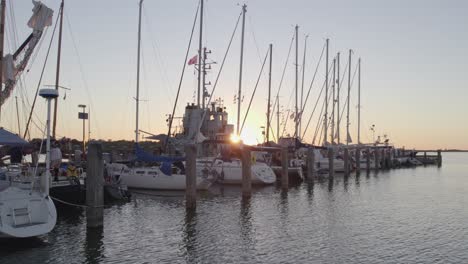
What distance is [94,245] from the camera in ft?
56.4

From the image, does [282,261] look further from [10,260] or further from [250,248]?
[10,260]

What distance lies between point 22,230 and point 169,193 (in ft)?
56.3

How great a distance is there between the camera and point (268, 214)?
25281 mm

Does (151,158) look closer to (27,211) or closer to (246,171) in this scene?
(246,171)

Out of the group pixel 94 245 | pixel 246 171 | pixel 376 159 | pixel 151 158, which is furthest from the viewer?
pixel 376 159

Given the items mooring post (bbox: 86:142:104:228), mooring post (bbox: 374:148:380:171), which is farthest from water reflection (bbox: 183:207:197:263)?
mooring post (bbox: 374:148:380:171)

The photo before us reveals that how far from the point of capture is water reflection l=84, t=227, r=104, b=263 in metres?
15.6

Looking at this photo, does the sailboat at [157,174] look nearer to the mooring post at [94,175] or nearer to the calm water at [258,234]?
the calm water at [258,234]

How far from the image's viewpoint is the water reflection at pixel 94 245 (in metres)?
15.6

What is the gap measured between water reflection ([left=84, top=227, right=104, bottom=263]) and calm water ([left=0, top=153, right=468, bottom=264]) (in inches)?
1.3

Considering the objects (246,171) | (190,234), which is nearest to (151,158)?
(246,171)

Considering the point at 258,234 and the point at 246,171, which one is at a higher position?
the point at 246,171

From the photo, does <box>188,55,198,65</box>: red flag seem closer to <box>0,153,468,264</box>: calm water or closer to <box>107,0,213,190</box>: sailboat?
<box>107,0,213,190</box>: sailboat

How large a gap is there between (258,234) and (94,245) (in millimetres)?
6318
